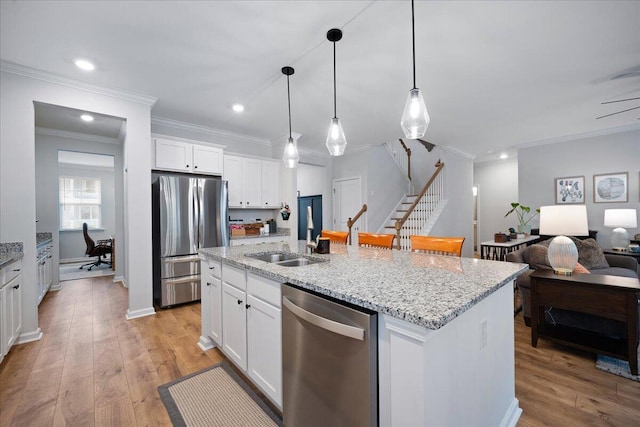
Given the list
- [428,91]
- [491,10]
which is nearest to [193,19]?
[491,10]

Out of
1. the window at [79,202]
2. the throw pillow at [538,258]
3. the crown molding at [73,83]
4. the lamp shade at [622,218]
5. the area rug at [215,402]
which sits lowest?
the area rug at [215,402]

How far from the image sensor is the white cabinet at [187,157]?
3.80 meters

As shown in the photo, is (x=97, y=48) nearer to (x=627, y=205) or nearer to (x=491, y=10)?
(x=491, y=10)

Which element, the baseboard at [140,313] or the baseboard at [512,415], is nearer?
the baseboard at [512,415]

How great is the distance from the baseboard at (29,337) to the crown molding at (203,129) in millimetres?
2980

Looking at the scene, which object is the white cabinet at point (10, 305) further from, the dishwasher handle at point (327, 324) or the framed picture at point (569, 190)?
the framed picture at point (569, 190)

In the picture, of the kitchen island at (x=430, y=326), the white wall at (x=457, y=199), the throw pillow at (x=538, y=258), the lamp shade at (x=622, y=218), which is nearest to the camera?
the kitchen island at (x=430, y=326)

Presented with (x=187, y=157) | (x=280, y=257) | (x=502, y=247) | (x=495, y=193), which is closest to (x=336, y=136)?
(x=280, y=257)

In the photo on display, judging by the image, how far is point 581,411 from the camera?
1.67m

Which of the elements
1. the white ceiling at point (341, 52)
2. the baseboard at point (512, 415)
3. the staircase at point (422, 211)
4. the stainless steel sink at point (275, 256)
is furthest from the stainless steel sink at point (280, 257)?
the staircase at point (422, 211)

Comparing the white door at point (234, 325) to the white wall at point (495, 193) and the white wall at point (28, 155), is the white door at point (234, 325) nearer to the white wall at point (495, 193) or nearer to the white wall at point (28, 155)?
the white wall at point (28, 155)

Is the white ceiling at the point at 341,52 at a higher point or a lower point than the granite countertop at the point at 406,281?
higher

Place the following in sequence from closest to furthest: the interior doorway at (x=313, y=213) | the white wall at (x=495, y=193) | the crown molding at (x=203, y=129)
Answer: the crown molding at (x=203, y=129) → the interior doorway at (x=313, y=213) → the white wall at (x=495, y=193)

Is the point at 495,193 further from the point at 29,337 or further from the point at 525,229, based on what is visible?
the point at 29,337
